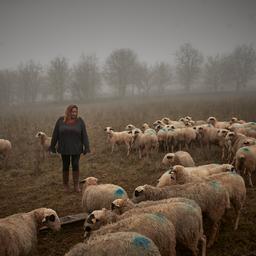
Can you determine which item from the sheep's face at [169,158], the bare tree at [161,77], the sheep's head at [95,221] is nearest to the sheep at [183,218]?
the sheep's head at [95,221]

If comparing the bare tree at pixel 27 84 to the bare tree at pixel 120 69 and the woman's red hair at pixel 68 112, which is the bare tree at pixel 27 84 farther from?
the woman's red hair at pixel 68 112

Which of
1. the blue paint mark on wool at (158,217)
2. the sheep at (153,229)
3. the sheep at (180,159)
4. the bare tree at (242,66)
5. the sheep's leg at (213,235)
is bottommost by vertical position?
the sheep's leg at (213,235)

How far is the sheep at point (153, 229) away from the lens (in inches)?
165

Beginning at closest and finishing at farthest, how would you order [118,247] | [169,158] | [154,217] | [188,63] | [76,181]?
[118,247] < [154,217] < [76,181] < [169,158] < [188,63]

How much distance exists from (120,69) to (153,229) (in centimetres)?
6100

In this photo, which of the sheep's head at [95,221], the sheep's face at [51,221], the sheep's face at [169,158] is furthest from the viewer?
the sheep's face at [169,158]

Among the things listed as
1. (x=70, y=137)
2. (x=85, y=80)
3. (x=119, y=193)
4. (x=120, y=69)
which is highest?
(x=120, y=69)

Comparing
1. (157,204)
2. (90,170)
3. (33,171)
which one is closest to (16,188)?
(33,171)

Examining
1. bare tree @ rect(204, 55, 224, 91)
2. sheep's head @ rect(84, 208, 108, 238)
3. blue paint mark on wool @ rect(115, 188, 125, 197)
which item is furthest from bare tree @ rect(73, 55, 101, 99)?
sheep's head @ rect(84, 208, 108, 238)

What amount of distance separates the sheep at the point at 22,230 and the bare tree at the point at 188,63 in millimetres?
66056

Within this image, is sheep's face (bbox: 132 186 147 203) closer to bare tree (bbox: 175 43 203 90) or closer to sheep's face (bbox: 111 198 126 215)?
sheep's face (bbox: 111 198 126 215)

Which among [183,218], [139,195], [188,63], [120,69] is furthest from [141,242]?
[188,63]

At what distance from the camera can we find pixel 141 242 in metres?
3.63

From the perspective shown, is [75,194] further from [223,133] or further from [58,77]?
[58,77]
